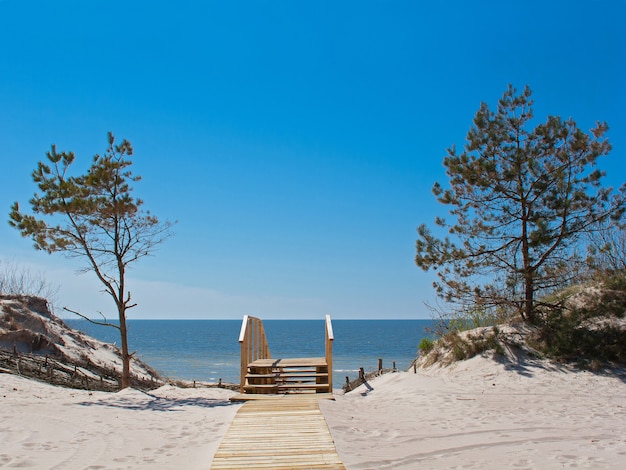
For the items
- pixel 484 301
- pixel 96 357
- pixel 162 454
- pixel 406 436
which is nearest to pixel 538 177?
pixel 484 301

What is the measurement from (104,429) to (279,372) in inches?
226

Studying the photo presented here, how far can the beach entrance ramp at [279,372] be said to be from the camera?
12.4 meters

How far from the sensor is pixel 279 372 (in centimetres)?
1323

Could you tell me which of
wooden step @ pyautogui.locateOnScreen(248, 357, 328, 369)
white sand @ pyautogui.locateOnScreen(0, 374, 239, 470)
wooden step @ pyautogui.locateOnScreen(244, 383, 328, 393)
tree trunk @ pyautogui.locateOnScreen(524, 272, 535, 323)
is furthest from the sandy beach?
tree trunk @ pyautogui.locateOnScreen(524, 272, 535, 323)

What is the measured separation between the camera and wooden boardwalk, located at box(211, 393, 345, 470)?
596cm

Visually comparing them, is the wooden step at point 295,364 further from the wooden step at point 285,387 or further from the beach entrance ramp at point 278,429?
the wooden step at point 285,387

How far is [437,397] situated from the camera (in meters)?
10.3

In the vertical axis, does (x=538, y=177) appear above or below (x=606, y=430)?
above

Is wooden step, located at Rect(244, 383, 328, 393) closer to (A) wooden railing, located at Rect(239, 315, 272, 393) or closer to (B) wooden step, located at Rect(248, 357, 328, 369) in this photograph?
(A) wooden railing, located at Rect(239, 315, 272, 393)

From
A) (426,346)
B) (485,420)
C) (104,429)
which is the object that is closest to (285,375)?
(426,346)

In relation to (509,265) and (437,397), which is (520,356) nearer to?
(509,265)

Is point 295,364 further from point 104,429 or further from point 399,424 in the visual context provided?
point 104,429

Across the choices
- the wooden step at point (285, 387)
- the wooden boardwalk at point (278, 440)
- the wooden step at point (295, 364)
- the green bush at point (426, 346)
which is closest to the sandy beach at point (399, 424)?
the wooden boardwalk at point (278, 440)

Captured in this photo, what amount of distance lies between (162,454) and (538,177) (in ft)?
37.0
